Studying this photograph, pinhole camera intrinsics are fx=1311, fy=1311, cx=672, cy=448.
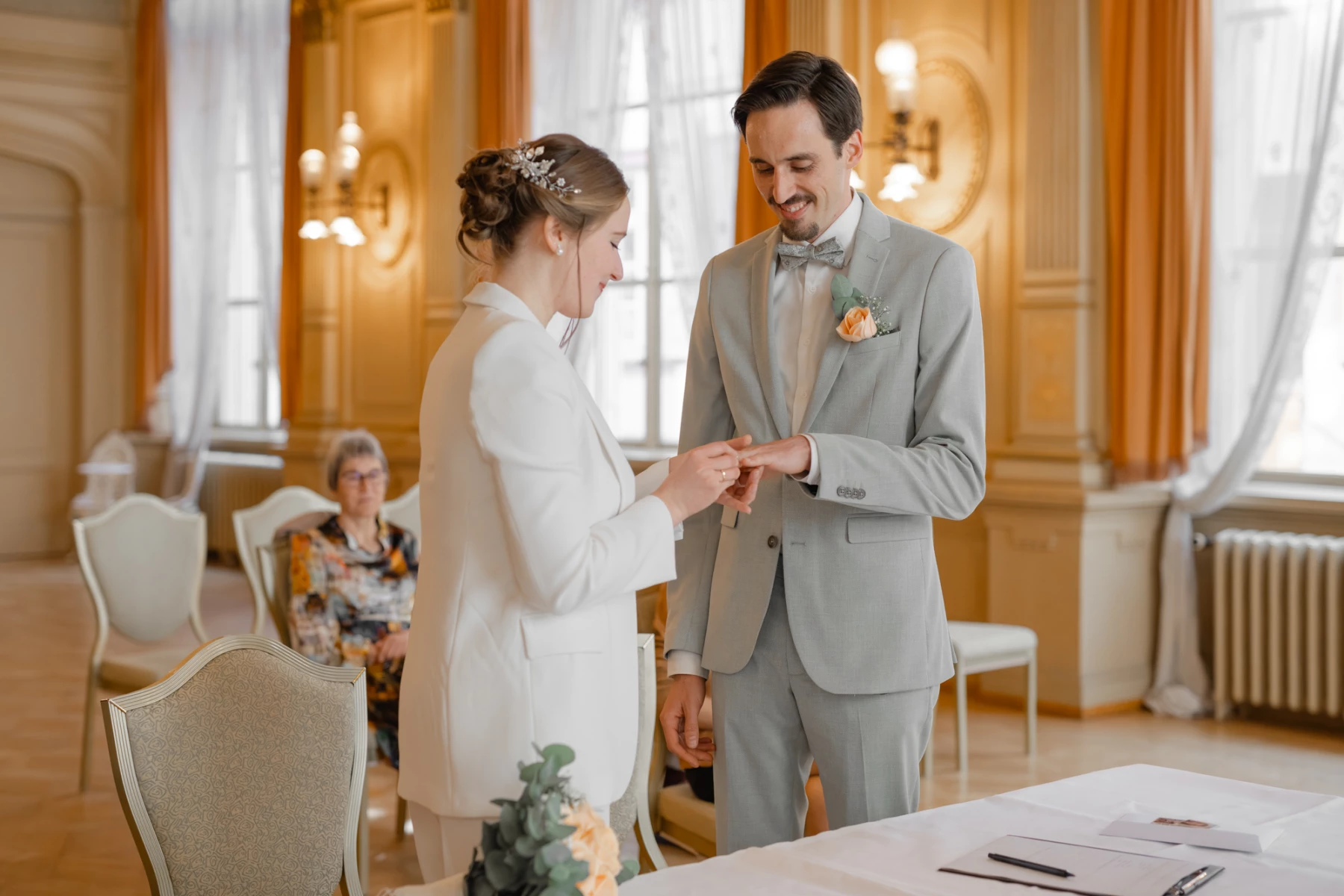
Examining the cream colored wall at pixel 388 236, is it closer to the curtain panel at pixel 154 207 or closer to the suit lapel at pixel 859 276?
Answer: the curtain panel at pixel 154 207

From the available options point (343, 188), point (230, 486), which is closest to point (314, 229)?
point (343, 188)

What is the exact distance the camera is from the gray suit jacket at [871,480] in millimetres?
1963

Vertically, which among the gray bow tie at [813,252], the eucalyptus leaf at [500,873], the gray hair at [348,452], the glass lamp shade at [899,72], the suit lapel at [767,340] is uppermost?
the glass lamp shade at [899,72]

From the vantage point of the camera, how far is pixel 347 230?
8727 millimetres

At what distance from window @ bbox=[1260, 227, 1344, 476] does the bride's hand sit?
168 inches

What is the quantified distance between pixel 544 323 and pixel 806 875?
2.55ft

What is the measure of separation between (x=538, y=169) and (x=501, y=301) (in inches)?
7.3

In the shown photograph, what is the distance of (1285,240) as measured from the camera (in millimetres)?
5250

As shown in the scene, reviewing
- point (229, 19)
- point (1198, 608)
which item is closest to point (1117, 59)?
point (1198, 608)

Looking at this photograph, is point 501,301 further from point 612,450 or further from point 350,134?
point 350,134

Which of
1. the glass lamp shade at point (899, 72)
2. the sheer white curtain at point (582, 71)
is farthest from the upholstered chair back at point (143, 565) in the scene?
the glass lamp shade at point (899, 72)

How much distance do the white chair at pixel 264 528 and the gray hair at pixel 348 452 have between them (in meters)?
0.26

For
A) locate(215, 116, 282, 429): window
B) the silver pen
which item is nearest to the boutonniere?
the silver pen

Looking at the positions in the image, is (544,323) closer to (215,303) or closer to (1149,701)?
(1149,701)
